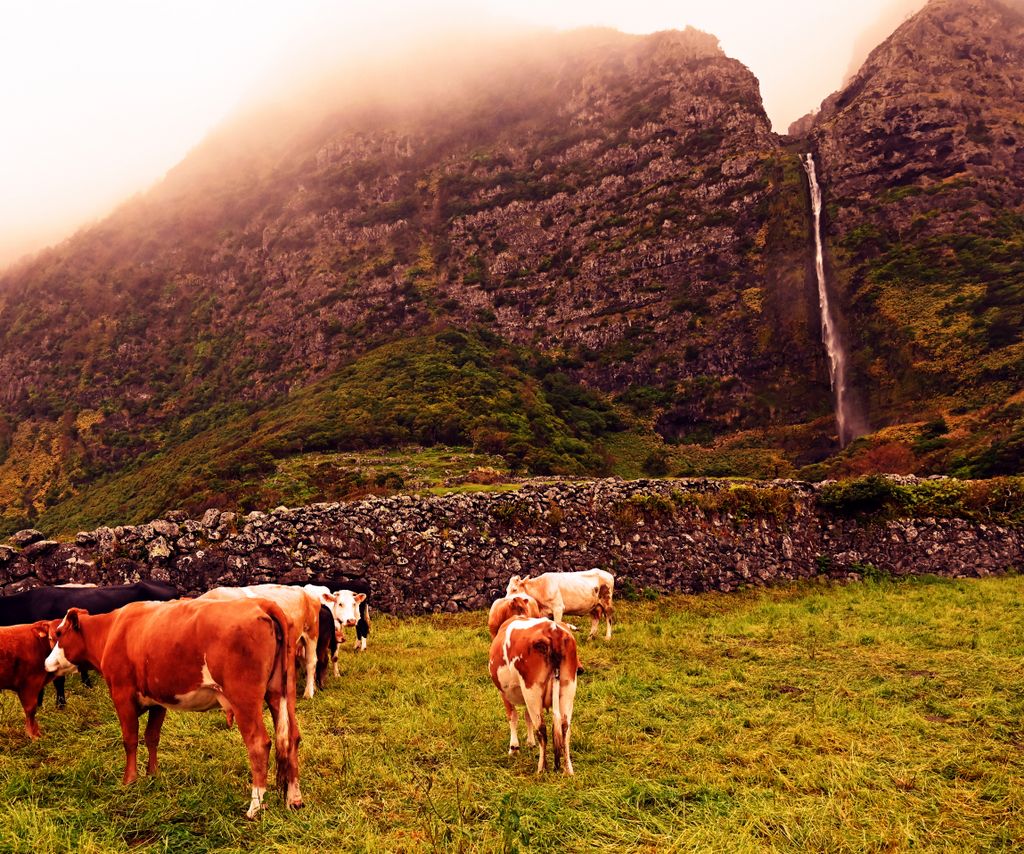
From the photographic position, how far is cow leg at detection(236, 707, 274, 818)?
5.68 m

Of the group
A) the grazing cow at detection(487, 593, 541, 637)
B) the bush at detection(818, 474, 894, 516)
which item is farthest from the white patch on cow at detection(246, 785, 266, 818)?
the bush at detection(818, 474, 894, 516)

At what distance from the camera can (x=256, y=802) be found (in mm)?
5660

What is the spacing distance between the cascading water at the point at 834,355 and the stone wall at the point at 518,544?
47988mm

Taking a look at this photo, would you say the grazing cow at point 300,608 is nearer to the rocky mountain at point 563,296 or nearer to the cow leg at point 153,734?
the cow leg at point 153,734

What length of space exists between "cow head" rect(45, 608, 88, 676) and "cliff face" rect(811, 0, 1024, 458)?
53815 mm

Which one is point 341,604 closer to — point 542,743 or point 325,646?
point 325,646

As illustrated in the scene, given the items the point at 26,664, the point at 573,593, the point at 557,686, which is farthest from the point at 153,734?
the point at 573,593

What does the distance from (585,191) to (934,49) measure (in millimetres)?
65662

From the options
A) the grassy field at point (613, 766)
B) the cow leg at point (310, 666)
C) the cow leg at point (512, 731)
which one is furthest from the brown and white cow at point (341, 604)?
the cow leg at point (512, 731)

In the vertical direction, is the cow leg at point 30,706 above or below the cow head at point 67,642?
below

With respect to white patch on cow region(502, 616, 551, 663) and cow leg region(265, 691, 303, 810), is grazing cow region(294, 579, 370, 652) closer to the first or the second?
white patch on cow region(502, 616, 551, 663)

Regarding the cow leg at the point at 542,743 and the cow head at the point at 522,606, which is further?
the cow head at the point at 522,606

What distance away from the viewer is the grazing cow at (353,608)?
13828 mm

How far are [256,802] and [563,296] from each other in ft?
326
